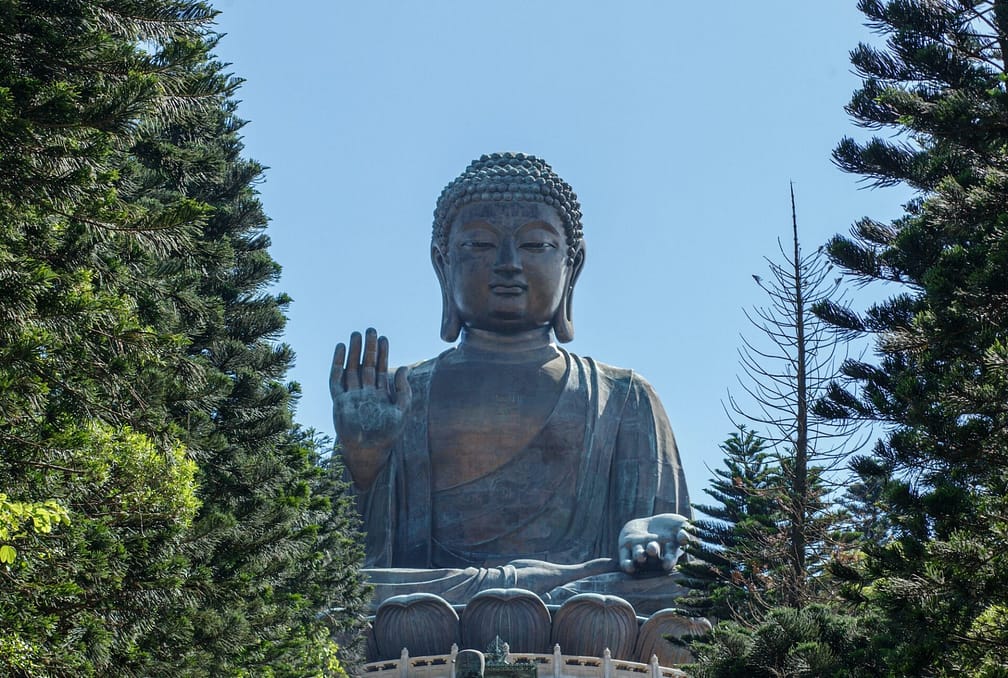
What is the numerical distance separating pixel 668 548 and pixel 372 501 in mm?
3683

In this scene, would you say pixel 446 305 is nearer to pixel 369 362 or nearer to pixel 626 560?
pixel 369 362

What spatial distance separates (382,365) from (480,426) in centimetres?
231

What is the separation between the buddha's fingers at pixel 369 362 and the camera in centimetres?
1905

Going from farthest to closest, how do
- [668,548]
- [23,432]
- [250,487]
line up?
[668,548]
[250,487]
[23,432]

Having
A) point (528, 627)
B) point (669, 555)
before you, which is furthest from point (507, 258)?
point (528, 627)

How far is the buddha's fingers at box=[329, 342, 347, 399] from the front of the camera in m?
19.2

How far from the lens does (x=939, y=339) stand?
1055 cm

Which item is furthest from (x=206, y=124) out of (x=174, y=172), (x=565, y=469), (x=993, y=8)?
(x=565, y=469)

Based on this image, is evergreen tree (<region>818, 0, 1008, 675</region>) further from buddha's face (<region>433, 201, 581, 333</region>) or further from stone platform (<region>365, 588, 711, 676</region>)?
buddha's face (<region>433, 201, 581, 333</region>)

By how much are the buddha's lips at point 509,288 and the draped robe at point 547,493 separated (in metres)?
1.33

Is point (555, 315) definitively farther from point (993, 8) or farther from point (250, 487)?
point (993, 8)

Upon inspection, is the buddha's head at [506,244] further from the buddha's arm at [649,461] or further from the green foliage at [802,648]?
the green foliage at [802,648]

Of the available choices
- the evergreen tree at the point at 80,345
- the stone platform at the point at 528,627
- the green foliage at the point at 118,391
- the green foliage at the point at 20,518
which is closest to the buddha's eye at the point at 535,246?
the stone platform at the point at 528,627

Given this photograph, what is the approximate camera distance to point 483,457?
21.0 metres
